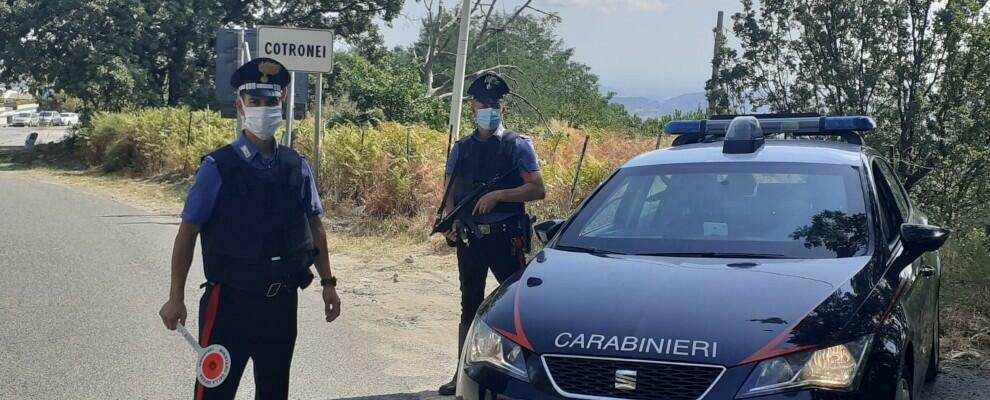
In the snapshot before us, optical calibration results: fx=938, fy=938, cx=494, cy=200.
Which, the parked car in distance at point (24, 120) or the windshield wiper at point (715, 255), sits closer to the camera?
the windshield wiper at point (715, 255)

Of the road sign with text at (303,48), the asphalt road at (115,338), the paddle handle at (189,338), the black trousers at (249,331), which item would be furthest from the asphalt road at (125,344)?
the road sign with text at (303,48)

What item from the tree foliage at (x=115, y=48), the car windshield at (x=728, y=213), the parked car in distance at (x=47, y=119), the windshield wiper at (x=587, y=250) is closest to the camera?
the car windshield at (x=728, y=213)

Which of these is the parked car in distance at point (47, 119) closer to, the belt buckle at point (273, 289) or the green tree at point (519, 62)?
the green tree at point (519, 62)

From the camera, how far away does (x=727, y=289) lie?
11.5ft

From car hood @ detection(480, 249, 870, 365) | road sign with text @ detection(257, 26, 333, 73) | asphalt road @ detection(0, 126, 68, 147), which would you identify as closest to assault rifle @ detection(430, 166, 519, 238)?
car hood @ detection(480, 249, 870, 365)

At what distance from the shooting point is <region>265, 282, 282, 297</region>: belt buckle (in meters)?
3.62

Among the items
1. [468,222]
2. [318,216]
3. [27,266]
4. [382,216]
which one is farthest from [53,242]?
[318,216]

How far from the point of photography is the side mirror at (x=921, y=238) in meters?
4.02

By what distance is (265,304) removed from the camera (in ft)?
11.9

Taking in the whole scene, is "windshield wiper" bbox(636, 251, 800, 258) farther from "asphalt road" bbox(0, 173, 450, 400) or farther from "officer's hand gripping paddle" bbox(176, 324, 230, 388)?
"asphalt road" bbox(0, 173, 450, 400)

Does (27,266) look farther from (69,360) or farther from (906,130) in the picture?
(906,130)

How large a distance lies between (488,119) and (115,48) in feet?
90.8

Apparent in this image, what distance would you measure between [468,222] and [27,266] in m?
6.18

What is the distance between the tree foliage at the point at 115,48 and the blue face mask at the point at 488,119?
26.5 meters
